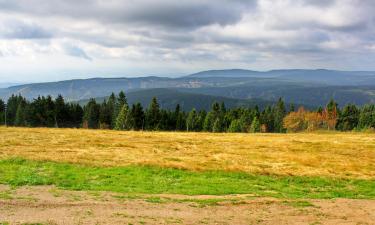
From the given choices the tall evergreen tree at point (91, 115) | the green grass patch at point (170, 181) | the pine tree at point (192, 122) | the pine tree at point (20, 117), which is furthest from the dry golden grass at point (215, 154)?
the pine tree at point (192, 122)

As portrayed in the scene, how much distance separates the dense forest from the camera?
122 metres

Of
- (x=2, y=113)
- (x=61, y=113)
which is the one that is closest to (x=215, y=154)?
(x=61, y=113)

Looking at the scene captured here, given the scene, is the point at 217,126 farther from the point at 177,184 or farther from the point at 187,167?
the point at 177,184

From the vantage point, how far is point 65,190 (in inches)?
898

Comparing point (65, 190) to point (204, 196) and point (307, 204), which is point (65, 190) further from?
point (307, 204)

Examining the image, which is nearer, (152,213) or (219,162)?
(152,213)

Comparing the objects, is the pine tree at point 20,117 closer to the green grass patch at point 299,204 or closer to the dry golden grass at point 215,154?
the dry golden grass at point 215,154

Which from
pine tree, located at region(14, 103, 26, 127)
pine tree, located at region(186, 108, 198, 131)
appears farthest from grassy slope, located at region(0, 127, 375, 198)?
pine tree, located at region(186, 108, 198, 131)

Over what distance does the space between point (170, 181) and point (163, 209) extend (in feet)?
27.6

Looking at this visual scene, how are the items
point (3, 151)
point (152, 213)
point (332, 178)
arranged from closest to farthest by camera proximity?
point (152, 213) < point (332, 178) < point (3, 151)

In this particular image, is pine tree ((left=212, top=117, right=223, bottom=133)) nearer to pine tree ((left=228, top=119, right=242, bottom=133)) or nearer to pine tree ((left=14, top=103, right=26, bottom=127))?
pine tree ((left=228, top=119, right=242, bottom=133))

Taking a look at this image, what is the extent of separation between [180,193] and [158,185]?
9.15ft

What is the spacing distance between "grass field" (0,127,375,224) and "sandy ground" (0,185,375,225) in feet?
0.14

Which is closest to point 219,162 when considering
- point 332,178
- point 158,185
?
point 332,178
